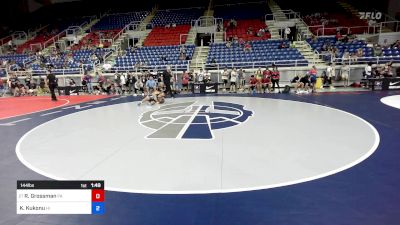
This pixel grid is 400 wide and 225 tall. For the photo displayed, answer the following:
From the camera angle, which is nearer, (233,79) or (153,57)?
(233,79)

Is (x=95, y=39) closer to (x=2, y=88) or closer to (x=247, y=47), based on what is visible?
(x=2, y=88)

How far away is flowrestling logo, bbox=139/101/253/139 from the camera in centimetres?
746

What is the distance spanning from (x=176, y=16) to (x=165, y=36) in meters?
5.61

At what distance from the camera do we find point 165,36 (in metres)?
26.3

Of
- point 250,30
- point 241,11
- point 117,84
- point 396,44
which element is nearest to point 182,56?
point 117,84

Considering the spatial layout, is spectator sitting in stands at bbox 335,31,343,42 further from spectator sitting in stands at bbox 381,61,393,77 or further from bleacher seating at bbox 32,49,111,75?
bleacher seating at bbox 32,49,111,75

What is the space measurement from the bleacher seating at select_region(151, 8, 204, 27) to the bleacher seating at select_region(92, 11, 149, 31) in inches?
77.4

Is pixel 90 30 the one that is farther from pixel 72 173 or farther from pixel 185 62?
pixel 72 173

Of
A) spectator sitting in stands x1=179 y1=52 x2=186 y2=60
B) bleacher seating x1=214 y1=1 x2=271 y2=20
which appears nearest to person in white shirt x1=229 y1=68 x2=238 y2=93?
spectator sitting in stands x1=179 y1=52 x2=186 y2=60

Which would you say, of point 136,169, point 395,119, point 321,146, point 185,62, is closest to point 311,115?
point 395,119

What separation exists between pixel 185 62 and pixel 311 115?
42.3ft

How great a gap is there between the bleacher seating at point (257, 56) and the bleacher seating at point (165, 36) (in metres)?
4.81

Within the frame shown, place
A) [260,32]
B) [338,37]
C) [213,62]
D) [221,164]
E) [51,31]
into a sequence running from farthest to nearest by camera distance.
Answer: [51,31]
[260,32]
[338,37]
[213,62]
[221,164]

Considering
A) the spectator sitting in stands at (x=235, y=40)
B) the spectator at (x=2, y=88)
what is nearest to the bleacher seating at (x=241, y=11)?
the spectator sitting in stands at (x=235, y=40)
